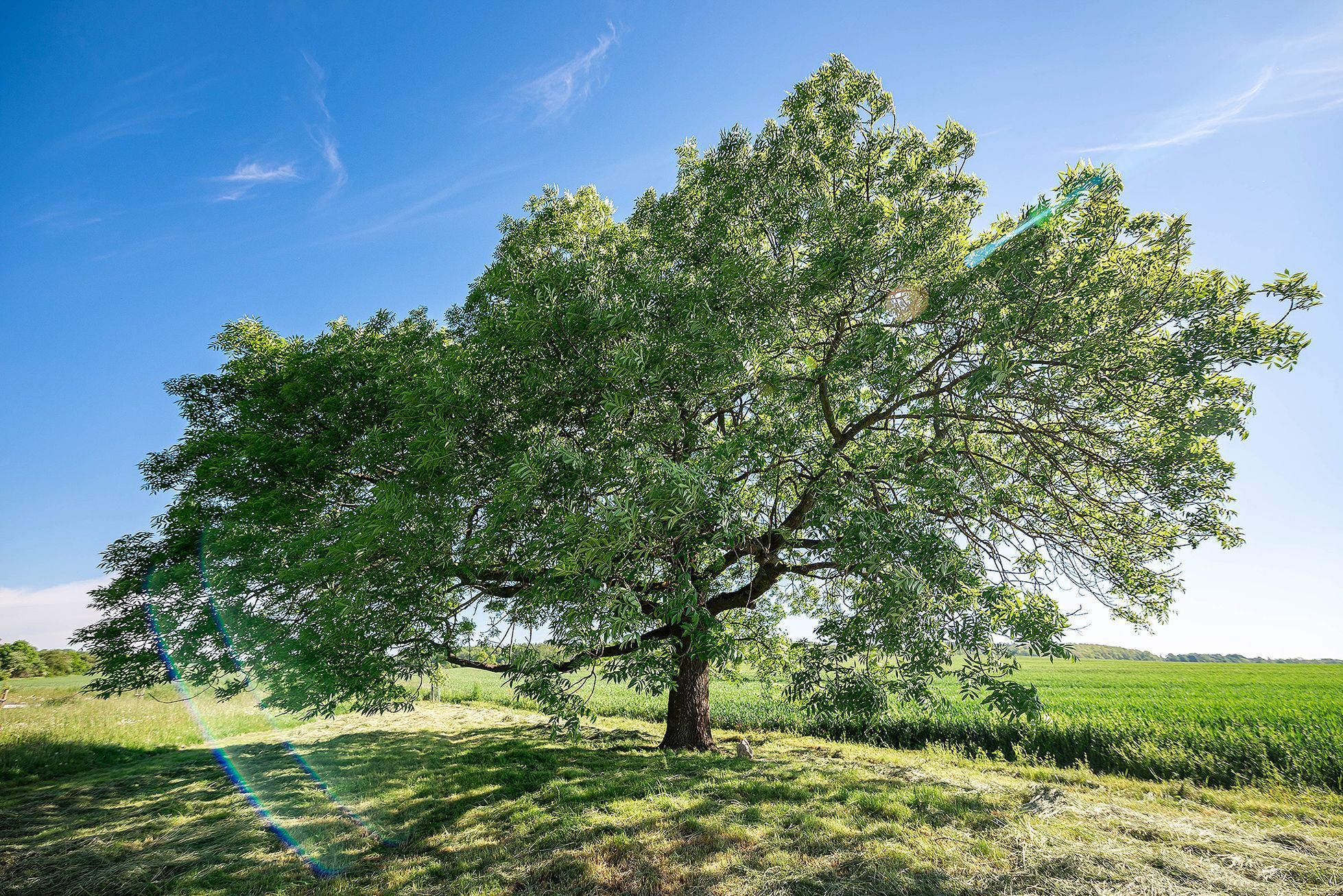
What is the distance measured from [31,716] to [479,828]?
1785 centimetres

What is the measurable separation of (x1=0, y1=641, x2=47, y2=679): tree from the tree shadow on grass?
94.2 feet

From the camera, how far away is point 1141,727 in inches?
465

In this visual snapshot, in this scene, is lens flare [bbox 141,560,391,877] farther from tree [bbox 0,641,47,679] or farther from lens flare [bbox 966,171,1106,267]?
tree [bbox 0,641,47,679]

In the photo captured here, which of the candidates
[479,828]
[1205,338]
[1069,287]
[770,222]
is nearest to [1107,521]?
[1205,338]

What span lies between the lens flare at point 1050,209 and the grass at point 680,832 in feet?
25.0

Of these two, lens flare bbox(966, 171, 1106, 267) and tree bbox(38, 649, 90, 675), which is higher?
lens flare bbox(966, 171, 1106, 267)

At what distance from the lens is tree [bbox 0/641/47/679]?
2828 cm

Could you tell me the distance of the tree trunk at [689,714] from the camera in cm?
1177

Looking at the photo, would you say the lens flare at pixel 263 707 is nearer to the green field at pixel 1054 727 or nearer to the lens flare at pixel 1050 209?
the green field at pixel 1054 727

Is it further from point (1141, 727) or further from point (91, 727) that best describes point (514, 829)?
point (91, 727)

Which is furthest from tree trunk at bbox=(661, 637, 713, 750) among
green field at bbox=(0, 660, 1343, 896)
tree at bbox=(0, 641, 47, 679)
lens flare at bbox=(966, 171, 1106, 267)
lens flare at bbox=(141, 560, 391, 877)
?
tree at bbox=(0, 641, 47, 679)

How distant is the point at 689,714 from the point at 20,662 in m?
39.8

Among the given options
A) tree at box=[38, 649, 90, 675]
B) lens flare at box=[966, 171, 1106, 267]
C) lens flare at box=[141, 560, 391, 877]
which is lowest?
tree at box=[38, 649, 90, 675]

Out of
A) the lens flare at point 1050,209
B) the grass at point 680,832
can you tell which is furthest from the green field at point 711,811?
the lens flare at point 1050,209
